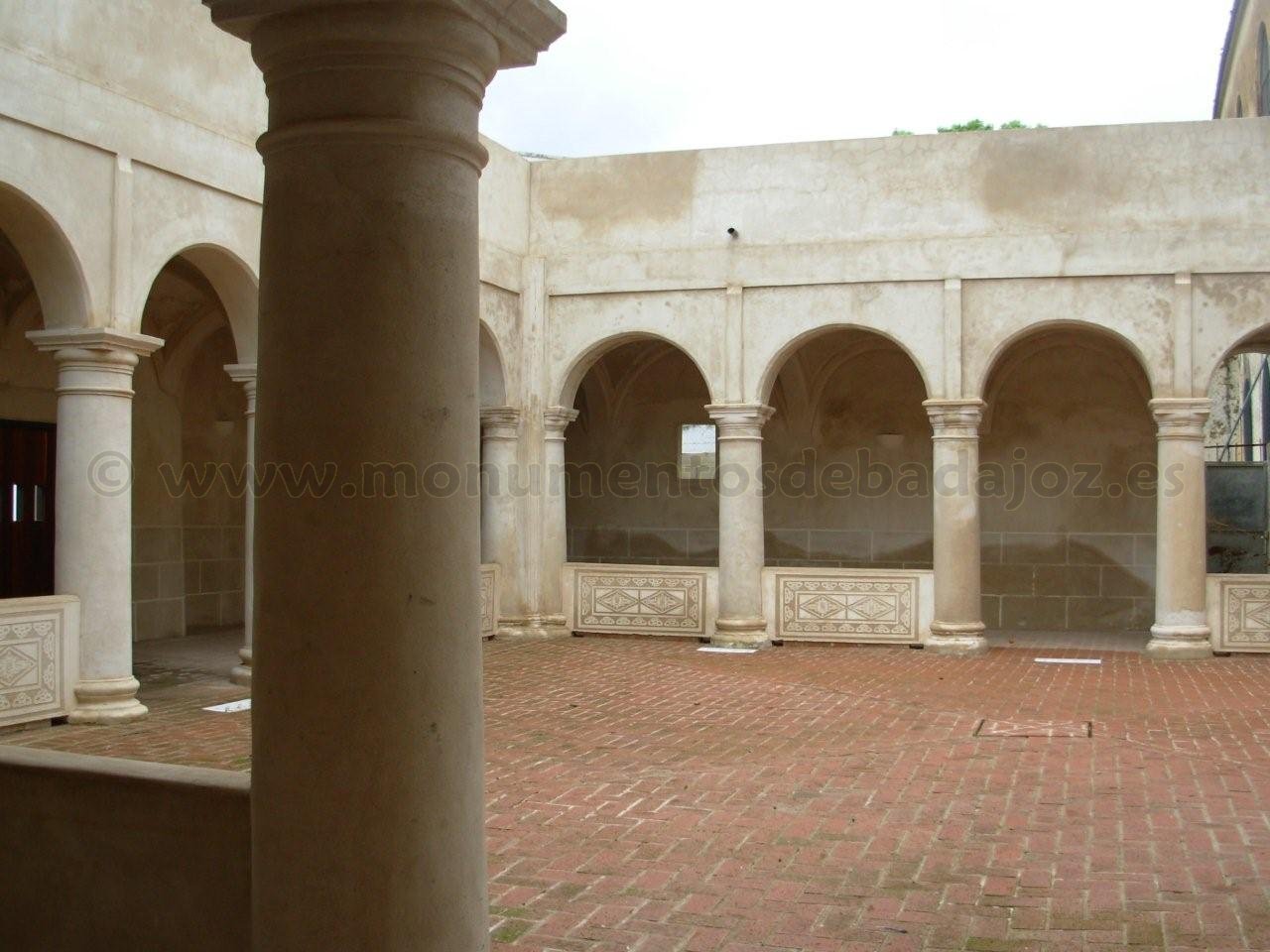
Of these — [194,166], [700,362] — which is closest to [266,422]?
[194,166]

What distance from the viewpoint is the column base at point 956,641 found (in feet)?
48.6

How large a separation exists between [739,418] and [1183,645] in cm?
551

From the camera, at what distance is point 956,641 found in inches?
584

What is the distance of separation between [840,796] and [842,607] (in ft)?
27.0

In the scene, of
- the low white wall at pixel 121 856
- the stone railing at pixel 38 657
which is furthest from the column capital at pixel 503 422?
the low white wall at pixel 121 856

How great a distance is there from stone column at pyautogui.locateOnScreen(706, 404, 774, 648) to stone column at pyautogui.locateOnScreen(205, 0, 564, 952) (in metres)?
12.5

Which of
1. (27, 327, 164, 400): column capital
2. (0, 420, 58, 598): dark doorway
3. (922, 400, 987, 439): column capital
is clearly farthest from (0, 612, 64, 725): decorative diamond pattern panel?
(922, 400, 987, 439): column capital

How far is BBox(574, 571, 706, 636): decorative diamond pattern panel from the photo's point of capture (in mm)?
16156

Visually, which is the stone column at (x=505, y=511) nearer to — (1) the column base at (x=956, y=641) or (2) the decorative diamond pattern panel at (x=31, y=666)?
(1) the column base at (x=956, y=641)

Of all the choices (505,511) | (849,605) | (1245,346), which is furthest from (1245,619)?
(505,511)

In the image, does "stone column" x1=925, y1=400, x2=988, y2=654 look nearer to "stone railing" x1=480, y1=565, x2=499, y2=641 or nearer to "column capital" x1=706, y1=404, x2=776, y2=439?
"column capital" x1=706, y1=404, x2=776, y2=439

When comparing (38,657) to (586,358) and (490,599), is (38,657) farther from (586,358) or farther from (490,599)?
(586,358)

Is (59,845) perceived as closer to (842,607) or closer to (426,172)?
(426,172)

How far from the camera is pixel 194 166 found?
10.9 m
